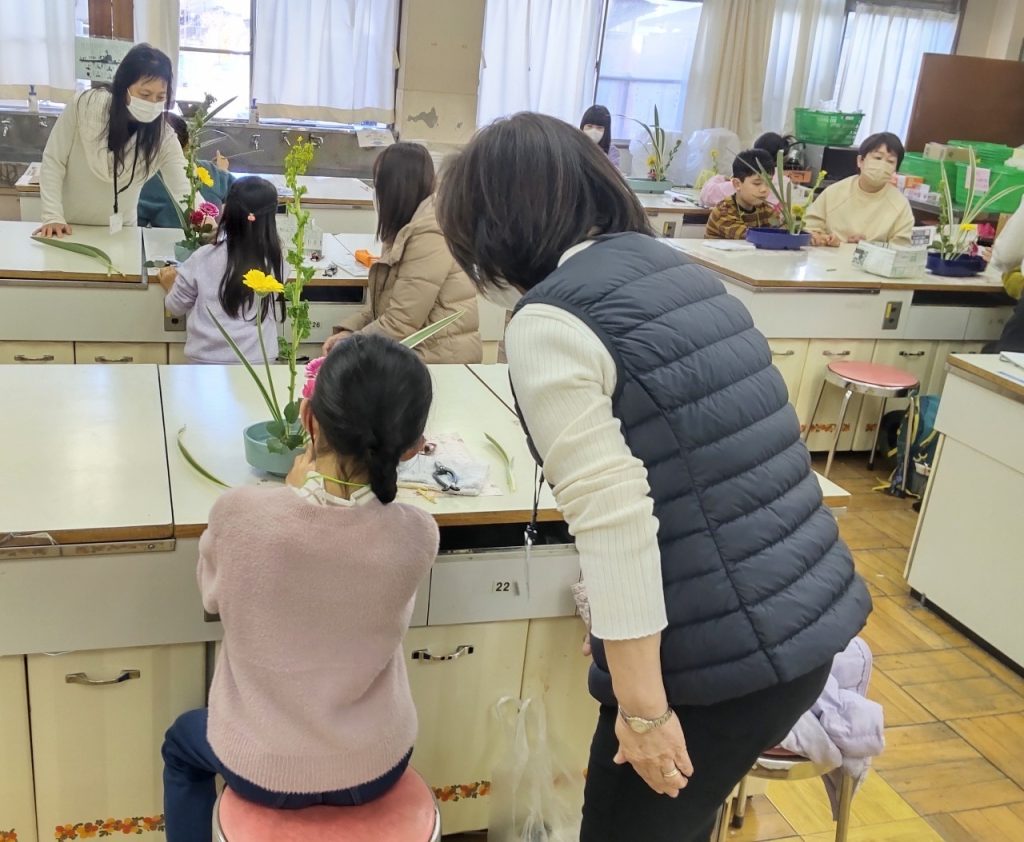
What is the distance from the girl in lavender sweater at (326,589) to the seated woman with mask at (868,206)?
3815 mm

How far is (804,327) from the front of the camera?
3.82 meters

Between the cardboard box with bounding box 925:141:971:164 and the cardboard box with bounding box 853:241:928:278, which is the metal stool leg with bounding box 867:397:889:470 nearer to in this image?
the cardboard box with bounding box 853:241:928:278

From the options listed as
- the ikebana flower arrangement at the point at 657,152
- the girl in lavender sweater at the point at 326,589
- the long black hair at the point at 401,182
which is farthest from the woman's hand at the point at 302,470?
the ikebana flower arrangement at the point at 657,152

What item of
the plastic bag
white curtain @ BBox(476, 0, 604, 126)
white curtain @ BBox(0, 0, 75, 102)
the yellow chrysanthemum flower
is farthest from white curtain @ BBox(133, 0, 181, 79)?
the plastic bag

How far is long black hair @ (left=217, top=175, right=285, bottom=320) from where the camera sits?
242 cm

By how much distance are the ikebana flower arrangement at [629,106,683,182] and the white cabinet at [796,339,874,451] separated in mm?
2565

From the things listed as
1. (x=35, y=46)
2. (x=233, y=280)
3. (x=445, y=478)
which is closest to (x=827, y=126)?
(x=35, y=46)

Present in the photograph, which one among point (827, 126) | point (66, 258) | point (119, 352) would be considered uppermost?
point (827, 126)

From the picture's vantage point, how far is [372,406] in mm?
1241

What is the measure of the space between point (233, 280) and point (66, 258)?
2.80 ft

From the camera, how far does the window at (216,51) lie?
5426 millimetres

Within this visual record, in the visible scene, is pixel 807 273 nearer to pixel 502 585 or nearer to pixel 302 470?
pixel 502 585

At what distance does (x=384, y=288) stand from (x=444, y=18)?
11.3 feet

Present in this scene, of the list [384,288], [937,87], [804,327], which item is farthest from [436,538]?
[937,87]
